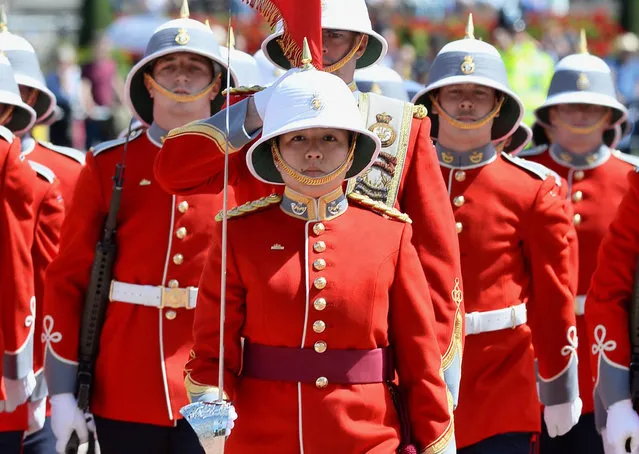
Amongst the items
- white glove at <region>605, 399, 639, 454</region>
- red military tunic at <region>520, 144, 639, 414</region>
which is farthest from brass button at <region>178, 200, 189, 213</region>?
red military tunic at <region>520, 144, 639, 414</region>

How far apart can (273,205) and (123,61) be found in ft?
69.0

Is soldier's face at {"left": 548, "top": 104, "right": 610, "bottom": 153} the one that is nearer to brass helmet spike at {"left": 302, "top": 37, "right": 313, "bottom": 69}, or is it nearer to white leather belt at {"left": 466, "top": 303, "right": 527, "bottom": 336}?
white leather belt at {"left": 466, "top": 303, "right": 527, "bottom": 336}

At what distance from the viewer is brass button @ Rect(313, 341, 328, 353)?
5.65 metres

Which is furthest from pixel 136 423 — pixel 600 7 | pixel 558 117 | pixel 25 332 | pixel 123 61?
pixel 600 7

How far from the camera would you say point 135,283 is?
7457 millimetres

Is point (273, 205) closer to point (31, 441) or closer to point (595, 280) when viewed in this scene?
point (595, 280)

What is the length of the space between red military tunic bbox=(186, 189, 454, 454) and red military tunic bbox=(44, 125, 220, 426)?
1.66 meters

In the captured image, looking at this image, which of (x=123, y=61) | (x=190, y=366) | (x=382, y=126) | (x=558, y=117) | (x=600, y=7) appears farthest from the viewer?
(x=600, y=7)

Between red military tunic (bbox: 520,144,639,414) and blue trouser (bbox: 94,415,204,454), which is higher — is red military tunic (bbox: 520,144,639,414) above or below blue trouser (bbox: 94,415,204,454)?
above

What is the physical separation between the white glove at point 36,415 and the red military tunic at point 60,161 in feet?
4.09

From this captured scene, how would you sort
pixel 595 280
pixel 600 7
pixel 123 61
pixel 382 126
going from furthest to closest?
1. pixel 600 7
2. pixel 123 61
3. pixel 595 280
4. pixel 382 126

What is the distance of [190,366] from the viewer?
5684 mm

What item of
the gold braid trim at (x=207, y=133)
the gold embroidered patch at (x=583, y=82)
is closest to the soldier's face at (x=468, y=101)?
the gold embroidered patch at (x=583, y=82)

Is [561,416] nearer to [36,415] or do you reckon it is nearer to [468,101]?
[468,101]
